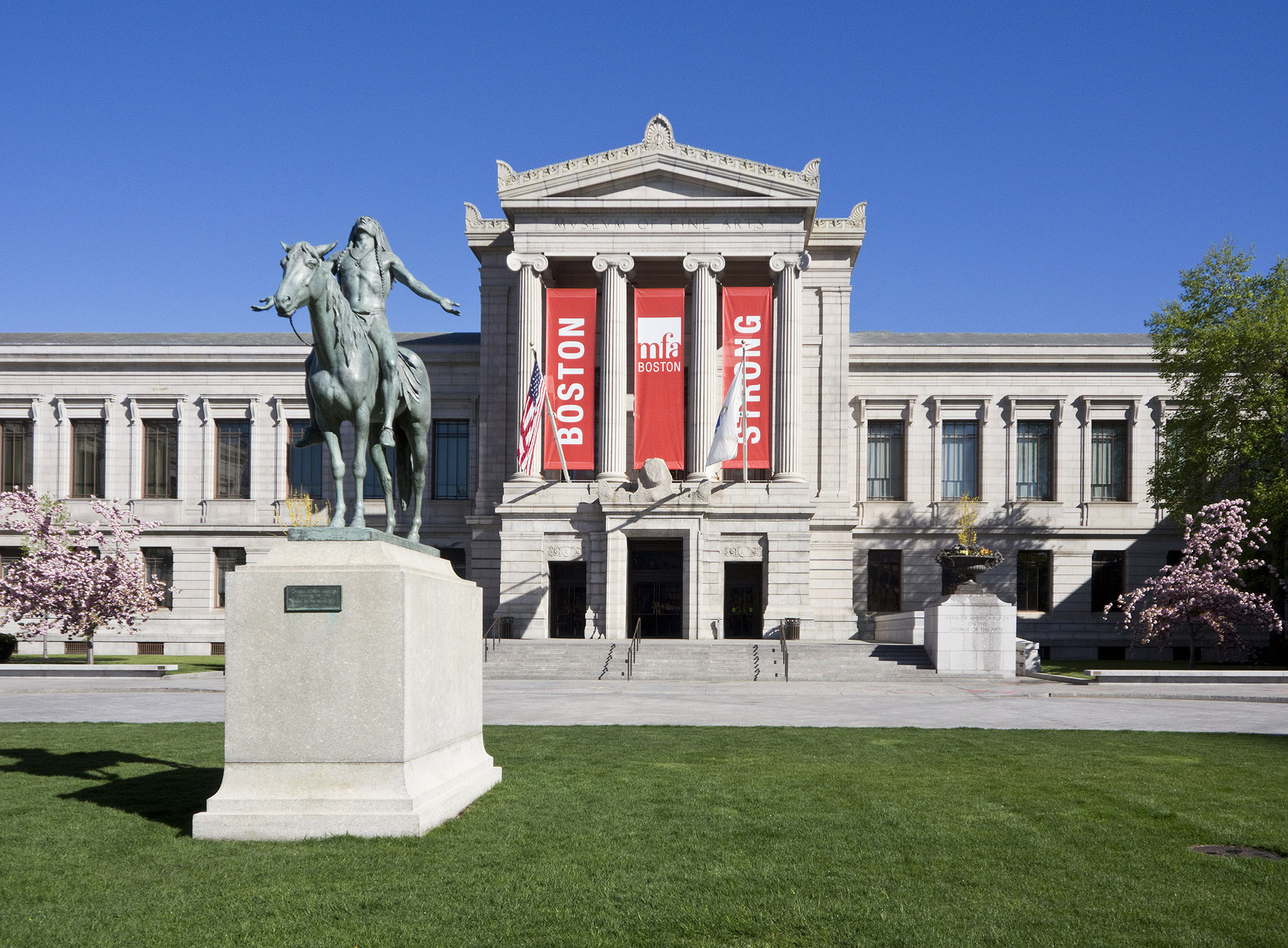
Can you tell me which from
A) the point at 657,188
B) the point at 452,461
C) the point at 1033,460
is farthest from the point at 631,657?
the point at 1033,460

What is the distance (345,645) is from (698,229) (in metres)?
35.9

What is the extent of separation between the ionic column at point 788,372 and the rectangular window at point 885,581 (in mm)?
7042

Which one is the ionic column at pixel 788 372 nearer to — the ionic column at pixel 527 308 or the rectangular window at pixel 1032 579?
the ionic column at pixel 527 308

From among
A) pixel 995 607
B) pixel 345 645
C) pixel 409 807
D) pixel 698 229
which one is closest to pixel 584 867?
pixel 409 807

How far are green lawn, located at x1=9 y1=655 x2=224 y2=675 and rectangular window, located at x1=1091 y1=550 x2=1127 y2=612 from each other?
3558 cm

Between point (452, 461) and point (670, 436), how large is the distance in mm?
11758

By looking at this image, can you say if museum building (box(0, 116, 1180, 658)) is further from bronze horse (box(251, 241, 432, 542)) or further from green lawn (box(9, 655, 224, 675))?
bronze horse (box(251, 241, 432, 542))

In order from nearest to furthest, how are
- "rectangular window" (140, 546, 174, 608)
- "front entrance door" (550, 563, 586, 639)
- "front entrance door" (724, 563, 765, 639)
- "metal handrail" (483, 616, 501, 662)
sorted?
"metal handrail" (483, 616, 501, 662) < "front entrance door" (724, 563, 765, 639) < "front entrance door" (550, 563, 586, 639) < "rectangular window" (140, 546, 174, 608)

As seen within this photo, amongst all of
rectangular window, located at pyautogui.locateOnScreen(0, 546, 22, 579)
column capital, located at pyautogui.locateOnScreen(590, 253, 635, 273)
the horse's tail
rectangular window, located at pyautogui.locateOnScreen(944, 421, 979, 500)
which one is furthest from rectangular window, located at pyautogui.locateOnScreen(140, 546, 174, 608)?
the horse's tail

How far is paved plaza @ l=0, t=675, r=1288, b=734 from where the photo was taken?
755 inches

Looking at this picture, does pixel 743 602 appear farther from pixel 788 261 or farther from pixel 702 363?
pixel 788 261

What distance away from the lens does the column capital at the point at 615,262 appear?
42.7m

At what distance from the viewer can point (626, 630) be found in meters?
40.9

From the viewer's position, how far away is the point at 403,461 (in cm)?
1212
